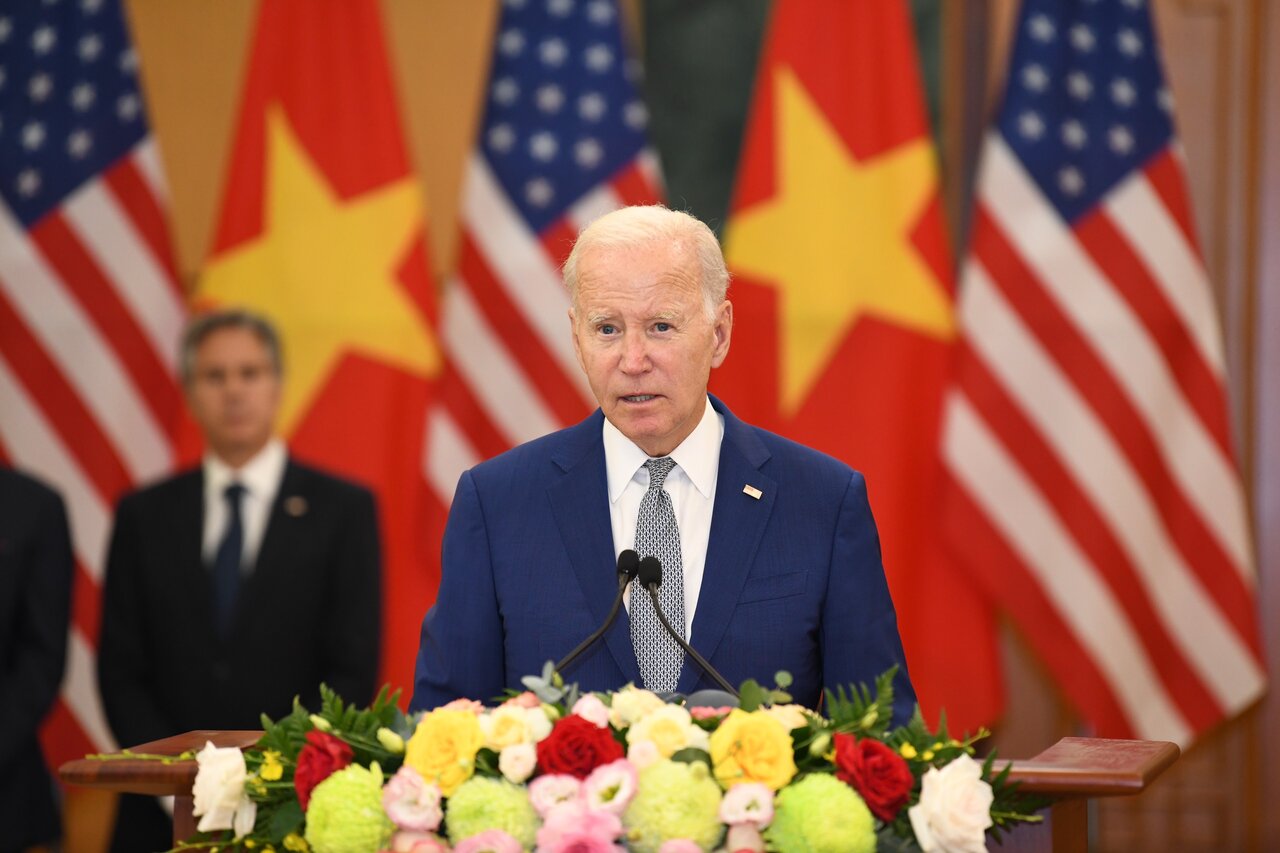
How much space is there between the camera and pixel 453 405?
5074 millimetres

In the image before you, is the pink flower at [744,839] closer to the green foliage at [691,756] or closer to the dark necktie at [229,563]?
the green foliage at [691,756]

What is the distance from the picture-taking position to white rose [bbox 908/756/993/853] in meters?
1.41

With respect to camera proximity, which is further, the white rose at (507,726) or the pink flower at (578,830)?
the white rose at (507,726)

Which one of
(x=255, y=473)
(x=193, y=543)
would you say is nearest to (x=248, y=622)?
(x=193, y=543)

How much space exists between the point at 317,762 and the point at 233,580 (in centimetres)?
277

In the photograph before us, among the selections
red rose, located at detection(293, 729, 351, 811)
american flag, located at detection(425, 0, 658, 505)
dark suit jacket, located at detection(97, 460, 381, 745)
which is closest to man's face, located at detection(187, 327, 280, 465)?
dark suit jacket, located at detection(97, 460, 381, 745)

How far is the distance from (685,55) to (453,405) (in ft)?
5.06

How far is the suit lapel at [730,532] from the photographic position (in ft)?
6.42

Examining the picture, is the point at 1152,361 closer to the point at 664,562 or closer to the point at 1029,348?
the point at 1029,348

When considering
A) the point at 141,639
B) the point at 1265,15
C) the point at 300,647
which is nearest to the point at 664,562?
the point at 300,647

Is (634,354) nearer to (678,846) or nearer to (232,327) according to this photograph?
(678,846)

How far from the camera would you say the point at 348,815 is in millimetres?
1446

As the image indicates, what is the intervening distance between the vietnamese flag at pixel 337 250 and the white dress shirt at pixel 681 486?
3017mm

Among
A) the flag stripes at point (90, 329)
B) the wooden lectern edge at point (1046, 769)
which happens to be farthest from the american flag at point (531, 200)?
the wooden lectern edge at point (1046, 769)
